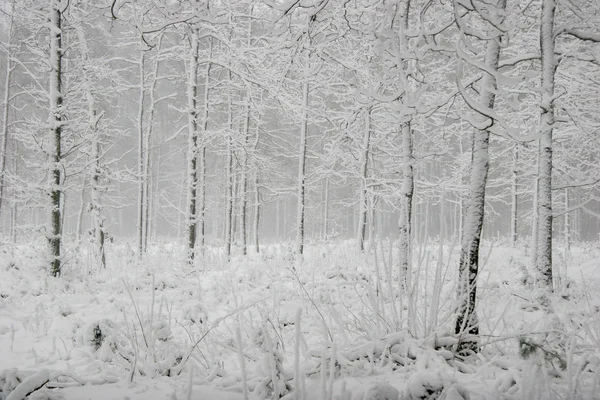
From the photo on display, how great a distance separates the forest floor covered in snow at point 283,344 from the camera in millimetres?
1790

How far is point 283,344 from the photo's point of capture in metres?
3.35

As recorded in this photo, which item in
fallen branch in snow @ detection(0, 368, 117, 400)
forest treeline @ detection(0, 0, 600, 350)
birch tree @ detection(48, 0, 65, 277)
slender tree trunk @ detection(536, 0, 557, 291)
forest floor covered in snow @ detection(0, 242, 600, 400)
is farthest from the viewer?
birch tree @ detection(48, 0, 65, 277)

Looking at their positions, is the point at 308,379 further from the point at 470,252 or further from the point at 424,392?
the point at 470,252

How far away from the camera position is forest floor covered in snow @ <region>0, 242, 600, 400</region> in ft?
5.87

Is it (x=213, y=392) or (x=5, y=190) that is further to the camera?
(x=5, y=190)

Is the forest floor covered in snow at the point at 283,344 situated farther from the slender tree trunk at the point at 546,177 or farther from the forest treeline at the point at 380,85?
the slender tree trunk at the point at 546,177

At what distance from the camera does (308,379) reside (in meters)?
2.23

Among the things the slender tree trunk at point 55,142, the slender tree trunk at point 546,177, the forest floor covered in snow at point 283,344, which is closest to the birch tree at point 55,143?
the slender tree trunk at point 55,142

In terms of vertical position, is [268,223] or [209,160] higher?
[209,160]

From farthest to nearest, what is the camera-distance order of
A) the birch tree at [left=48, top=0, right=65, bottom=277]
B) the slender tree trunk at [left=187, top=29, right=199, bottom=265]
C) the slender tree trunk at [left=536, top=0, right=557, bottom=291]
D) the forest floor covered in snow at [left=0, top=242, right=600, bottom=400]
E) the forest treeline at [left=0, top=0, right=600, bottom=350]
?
the slender tree trunk at [left=187, top=29, right=199, bottom=265]
the birch tree at [left=48, top=0, right=65, bottom=277]
the slender tree trunk at [left=536, top=0, right=557, bottom=291]
the forest treeline at [left=0, top=0, right=600, bottom=350]
the forest floor covered in snow at [left=0, top=242, right=600, bottom=400]

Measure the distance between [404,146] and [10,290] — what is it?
27.7 feet

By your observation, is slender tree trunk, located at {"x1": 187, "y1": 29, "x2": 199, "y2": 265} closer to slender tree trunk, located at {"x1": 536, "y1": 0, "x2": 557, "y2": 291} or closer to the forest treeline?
the forest treeline

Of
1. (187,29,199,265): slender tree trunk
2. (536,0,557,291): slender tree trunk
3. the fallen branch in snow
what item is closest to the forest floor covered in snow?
the fallen branch in snow

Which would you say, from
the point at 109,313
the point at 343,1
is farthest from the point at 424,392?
the point at 109,313
